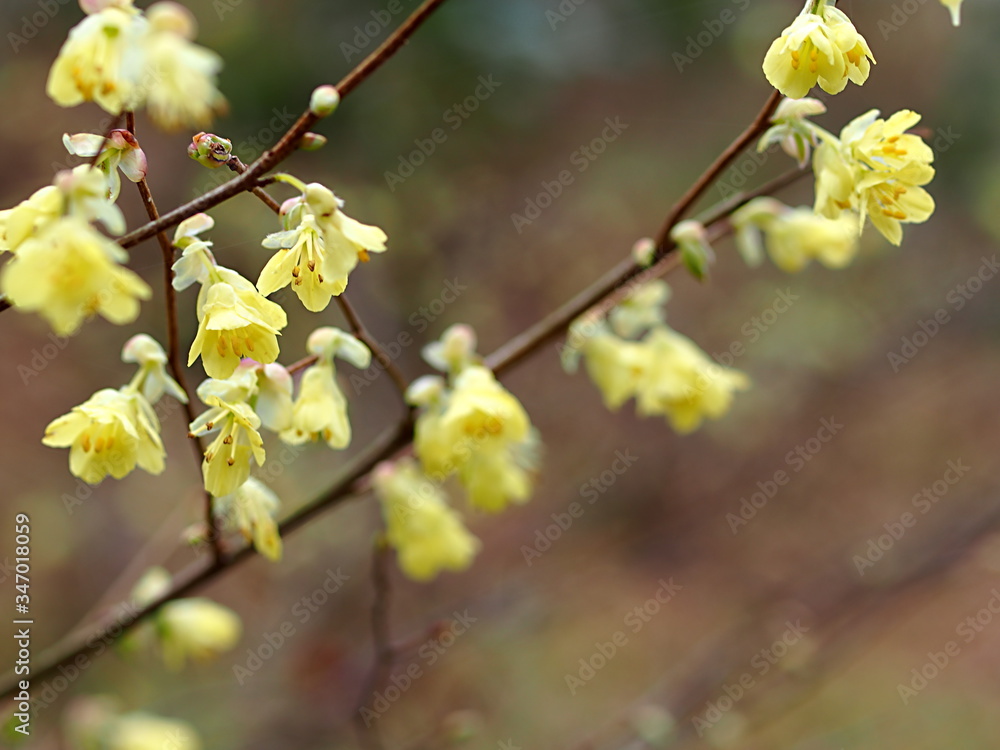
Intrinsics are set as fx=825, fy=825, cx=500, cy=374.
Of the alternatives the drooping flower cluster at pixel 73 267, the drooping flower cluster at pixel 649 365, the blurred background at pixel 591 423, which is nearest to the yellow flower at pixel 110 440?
the drooping flower cluster at pixel 73 267

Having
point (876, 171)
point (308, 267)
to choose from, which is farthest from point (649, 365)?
point (308, 267)

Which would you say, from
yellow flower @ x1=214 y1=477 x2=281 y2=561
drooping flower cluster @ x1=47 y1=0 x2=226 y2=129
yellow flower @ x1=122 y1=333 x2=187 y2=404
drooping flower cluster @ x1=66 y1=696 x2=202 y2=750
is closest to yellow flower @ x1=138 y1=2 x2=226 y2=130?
drooping flower cluster @ x1=47 y1=0 x2=226 y2=129

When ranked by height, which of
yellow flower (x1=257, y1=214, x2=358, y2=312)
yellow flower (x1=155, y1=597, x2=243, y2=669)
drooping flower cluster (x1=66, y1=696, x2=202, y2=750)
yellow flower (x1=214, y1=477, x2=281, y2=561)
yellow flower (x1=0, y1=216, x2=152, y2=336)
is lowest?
drooping flower cluster (x1=66, y1=696, x2=202, y2=750)

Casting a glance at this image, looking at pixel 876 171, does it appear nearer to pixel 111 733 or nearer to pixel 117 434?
pixel 117 434

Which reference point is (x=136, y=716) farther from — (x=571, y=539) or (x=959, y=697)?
(x=959, y=697)

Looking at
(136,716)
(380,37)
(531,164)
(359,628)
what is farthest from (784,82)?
(531,164)

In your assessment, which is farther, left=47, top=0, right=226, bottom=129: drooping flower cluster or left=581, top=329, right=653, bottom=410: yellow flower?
left=581, top=329, right=653, bottom=410: yellow flower

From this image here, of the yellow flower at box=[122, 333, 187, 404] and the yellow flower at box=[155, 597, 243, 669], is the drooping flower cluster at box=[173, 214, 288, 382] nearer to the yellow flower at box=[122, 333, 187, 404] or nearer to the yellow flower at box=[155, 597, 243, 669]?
the yellow flower at box=[122, 333, 187, 404]
